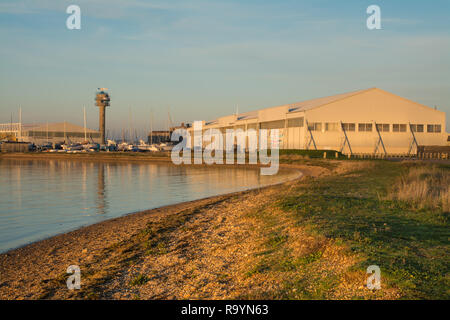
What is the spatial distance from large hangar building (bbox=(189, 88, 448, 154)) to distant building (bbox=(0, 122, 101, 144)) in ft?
346

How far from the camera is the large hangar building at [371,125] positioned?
188 feet

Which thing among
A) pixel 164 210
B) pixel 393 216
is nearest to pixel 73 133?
pixel 164 210

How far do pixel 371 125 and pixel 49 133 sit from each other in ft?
395

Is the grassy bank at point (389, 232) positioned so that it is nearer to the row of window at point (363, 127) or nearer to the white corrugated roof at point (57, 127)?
the row of window at point (363, 127)

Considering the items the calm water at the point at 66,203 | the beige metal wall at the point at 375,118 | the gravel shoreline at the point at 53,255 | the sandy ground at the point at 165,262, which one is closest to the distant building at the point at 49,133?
the beige metal wall at the point at 375,118

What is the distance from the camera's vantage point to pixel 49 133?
465ft

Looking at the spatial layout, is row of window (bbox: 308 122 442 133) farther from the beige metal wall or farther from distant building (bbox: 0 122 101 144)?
distant building (bbox: 0 122 101 144)

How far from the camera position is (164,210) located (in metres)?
21.2

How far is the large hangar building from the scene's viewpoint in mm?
57312

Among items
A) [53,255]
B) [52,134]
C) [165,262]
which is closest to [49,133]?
[52,134]

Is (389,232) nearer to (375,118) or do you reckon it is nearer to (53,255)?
(53,255)

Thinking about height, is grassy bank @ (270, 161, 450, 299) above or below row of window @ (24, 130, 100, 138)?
below

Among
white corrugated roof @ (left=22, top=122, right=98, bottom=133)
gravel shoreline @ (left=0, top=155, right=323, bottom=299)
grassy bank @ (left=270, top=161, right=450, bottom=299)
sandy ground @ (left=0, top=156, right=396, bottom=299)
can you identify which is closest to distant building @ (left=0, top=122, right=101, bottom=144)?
white corrugated roof @ (left=22, top=122, right=98, bottom=133)
